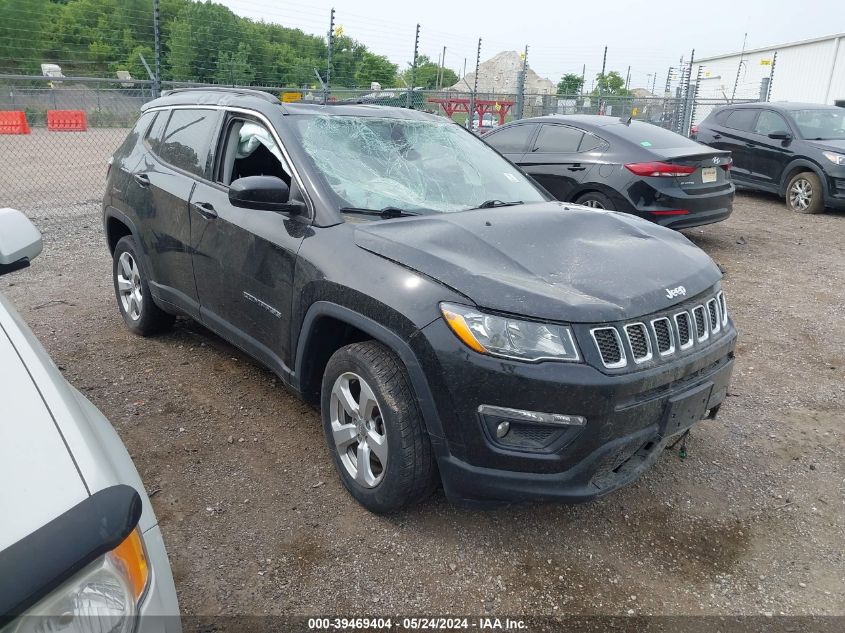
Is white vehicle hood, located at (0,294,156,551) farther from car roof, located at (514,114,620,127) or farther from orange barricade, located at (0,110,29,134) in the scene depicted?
orange barricade, located at (0,110,29,134)

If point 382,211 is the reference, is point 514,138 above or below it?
above

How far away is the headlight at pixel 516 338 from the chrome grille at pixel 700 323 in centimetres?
70

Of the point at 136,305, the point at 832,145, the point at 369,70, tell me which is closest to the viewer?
the point at 136,305

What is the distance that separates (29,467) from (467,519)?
6.40 feet

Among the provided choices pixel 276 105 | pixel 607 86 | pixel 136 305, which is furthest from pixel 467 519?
pixel 607 86

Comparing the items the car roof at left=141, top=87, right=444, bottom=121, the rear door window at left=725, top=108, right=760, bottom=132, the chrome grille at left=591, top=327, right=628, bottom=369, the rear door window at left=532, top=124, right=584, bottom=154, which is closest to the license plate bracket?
the chrome grille at left=591, top=327, right=628, bottom=369

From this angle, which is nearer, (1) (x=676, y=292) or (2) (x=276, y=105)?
(1) (x=676, y=292)

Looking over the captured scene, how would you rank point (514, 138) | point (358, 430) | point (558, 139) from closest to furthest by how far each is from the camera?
1. point (358, 430)
2. point (558, 139)
3. point (514, 138)

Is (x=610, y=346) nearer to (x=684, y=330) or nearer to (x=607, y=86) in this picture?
(x=684, y=330)

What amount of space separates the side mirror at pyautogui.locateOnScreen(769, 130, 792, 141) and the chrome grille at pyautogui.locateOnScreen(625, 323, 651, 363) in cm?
923

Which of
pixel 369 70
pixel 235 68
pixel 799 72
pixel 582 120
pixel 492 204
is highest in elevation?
pixel 799 72

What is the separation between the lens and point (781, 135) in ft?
33.1

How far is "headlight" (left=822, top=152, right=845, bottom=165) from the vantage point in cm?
938

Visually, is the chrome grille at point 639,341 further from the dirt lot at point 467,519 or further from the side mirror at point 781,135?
the side mirror at point 781,135
